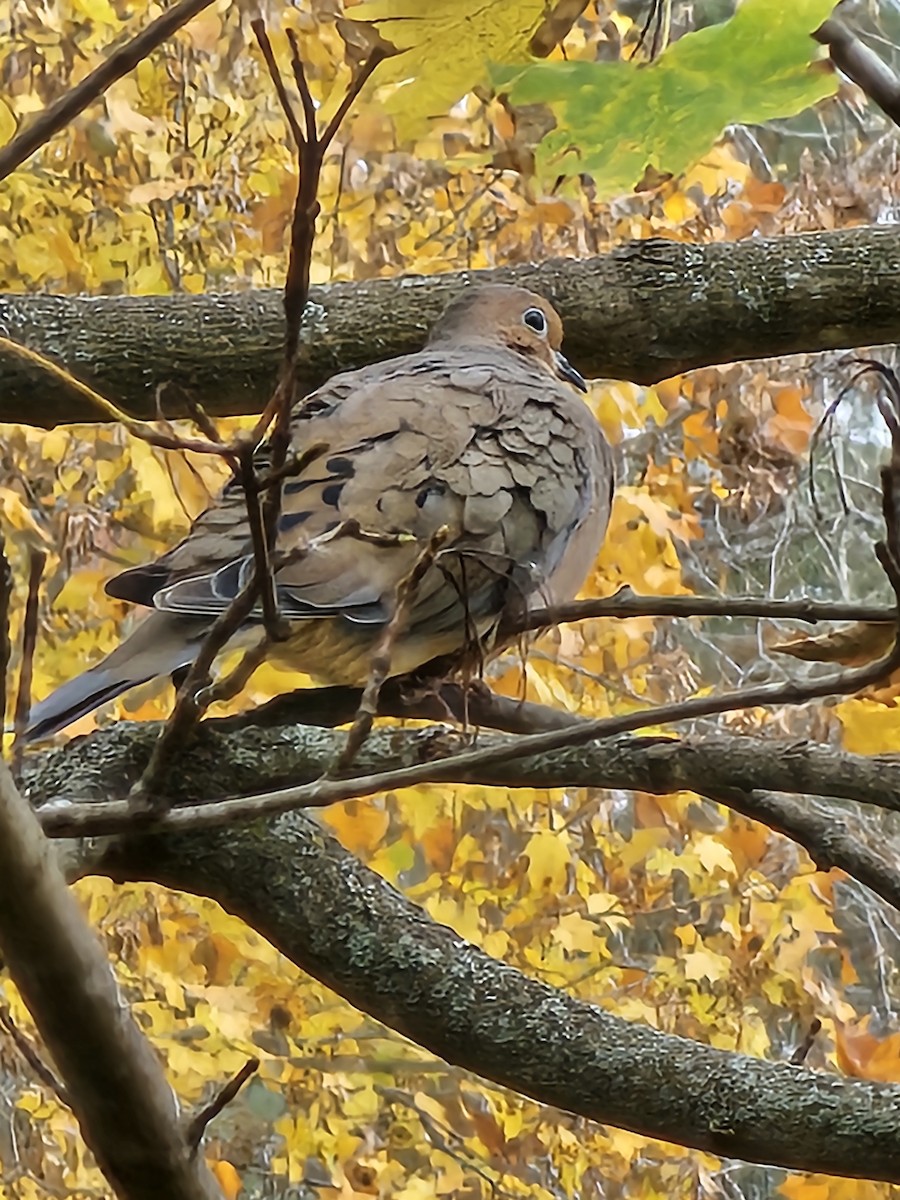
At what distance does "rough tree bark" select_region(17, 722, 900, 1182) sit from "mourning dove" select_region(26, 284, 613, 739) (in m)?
0.09

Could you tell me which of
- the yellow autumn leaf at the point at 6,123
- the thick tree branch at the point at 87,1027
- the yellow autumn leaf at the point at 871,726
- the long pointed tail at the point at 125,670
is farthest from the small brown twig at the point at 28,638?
the yellow autumn leaf at the point at 6,123

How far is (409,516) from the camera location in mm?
1472

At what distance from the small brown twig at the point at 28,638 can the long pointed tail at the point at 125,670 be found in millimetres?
408

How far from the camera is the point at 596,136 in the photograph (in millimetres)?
725

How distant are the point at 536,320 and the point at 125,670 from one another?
715mm

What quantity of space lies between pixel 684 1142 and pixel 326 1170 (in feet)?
6.32

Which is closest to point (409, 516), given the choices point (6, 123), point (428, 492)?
point (428, 492)

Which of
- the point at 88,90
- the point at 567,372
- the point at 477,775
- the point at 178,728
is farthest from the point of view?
the point at 567,372

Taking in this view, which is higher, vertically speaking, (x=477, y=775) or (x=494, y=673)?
(x=494, y=673)

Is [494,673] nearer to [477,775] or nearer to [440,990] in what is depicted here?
[440,990]

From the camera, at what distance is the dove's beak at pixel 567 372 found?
5.85 ft

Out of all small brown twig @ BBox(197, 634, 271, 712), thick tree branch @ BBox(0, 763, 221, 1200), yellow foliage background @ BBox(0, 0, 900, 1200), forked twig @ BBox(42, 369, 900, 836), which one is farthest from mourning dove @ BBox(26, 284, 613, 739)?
yellow foliage background @ BBox(0, 0, 900, 1200)

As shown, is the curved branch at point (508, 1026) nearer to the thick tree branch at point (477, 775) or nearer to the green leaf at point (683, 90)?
the thick tree branch at point (477, 775)

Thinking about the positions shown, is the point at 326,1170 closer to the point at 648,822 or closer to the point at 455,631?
the point at 648,822
